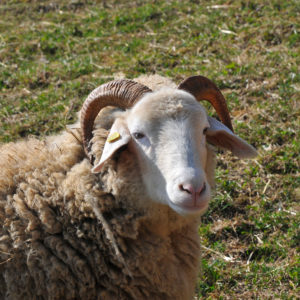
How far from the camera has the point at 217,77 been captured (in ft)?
25.3

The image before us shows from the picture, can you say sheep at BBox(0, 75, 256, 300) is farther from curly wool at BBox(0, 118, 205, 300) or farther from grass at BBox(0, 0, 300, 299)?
grass at BBox(0, 0, 300, 299)

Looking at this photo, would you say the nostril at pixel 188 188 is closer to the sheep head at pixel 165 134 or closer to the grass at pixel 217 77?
the sheep head at pixel 165 134

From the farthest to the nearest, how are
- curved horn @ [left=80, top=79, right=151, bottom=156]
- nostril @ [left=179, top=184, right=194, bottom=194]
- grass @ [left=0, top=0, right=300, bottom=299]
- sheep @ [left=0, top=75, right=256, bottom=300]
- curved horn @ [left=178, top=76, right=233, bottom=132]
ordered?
grass @ [left=0, top=0, right=300, bottom=299] < curved horn @ [left=178, top=76, right=233, bottom=132] < curved horn @ [left=80, top=79, right=151, bottom=156] < sheep @ [left=0, top=75, right=256, bottom=300] < nostril @ [left=179, top=184, right=194, bottom=194]

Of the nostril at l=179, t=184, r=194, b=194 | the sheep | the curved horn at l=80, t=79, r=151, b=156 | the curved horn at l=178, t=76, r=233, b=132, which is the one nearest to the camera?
the nostril at l=179, t=184, r=194, b=194

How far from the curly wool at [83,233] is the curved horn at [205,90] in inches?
32.7

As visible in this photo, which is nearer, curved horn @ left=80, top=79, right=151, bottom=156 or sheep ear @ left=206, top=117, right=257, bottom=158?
curved horn @ left=80, top=79, right=151, bottom=156

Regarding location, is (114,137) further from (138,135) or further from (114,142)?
(138,135)

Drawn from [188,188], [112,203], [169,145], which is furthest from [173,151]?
[112,203]

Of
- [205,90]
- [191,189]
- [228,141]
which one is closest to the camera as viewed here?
[191,189]

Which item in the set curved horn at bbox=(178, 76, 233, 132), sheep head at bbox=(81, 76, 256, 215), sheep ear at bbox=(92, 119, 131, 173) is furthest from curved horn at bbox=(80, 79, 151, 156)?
curved horn at bbox=(178, 76, 233, 132)

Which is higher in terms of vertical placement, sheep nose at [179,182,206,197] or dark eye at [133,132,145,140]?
dark eye at [133,132,145,140]

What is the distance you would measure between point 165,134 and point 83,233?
1.04 meters

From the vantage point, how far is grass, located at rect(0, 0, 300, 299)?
5.32m

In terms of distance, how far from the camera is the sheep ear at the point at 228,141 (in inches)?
170
